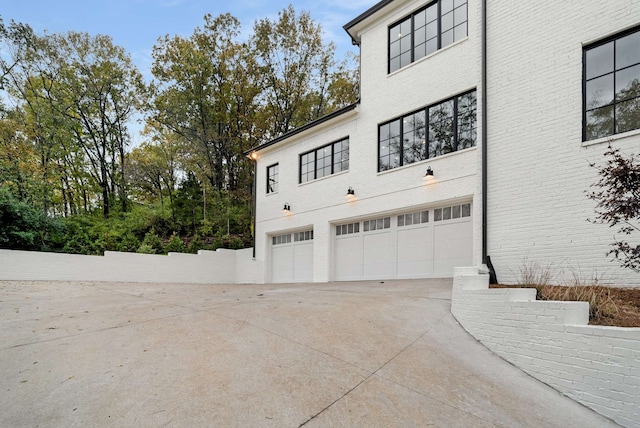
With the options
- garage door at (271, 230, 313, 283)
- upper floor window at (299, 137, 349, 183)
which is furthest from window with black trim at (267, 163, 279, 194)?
garage door at (271, 230, 313, 283)

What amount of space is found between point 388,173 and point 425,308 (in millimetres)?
5397

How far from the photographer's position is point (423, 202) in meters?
9.55

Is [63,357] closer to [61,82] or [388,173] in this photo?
[388,173]

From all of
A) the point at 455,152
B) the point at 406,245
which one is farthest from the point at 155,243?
the point at 455,152

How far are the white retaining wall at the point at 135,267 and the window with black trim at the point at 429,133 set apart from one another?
24.6 feet

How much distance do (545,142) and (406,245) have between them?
14.8ft

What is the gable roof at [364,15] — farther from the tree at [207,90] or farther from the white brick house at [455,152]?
the tree at [207,90]

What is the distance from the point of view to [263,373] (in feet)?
11.3

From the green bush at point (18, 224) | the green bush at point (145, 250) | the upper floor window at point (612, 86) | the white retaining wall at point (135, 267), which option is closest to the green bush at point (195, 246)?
the white retaining wall at point (135, 267)

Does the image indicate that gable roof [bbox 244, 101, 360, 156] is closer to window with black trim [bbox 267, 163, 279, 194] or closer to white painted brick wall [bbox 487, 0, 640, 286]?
window with black trim [bbox 267, 163, 279, 194]

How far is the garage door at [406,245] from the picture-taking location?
357 inches

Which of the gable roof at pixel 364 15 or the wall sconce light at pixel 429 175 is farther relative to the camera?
the gable roof at pixel 364 15

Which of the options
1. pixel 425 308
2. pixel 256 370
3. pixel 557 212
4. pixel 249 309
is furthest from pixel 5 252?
pixel 557 212

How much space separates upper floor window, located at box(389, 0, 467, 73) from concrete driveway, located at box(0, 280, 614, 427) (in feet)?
24.9
